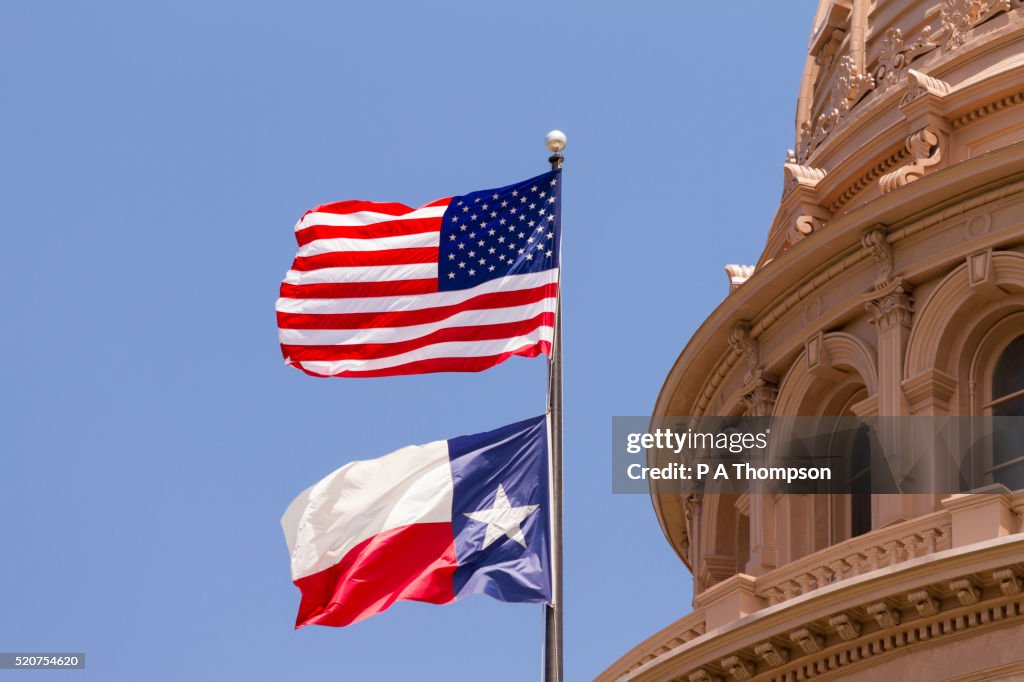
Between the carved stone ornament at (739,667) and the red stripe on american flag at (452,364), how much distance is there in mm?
8134

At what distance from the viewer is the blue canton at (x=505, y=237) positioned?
24.7 meters

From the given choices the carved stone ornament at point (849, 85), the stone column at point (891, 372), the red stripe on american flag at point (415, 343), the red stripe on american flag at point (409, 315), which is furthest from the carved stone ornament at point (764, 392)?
the red stripe on american flag at point (415, 343)

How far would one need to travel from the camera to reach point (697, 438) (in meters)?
42.3

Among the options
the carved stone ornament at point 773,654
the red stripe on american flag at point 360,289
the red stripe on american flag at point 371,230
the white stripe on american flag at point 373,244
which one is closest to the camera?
the red stripe on american flag at point 360,289

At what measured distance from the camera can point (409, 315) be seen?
25219 mm

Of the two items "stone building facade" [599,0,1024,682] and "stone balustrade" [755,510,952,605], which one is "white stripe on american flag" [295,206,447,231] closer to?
"stone building facade" [599,0,1024,682]

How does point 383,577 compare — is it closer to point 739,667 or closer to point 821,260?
point 739,667

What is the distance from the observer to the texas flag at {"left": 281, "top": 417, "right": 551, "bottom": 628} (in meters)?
23.4

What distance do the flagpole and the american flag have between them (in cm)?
44

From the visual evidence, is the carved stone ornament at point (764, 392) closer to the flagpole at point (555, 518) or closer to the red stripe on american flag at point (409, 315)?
the red stripe on american flag at point (409, 315)

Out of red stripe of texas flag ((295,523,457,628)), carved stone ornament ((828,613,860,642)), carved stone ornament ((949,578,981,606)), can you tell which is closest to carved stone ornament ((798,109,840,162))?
carved stone ornament ((828,613,860,642))

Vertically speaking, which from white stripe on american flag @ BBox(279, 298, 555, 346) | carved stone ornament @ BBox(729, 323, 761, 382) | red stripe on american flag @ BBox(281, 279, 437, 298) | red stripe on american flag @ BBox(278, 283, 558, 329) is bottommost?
white stripe on american flag @ BBox(279, 298, 555, 346)

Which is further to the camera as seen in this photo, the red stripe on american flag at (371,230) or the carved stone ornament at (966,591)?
the carved stone ornament at (966,591)

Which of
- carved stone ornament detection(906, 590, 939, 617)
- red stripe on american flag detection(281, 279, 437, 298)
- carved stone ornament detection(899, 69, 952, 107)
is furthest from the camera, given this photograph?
carved stone ornament detection(899, 69, 952, 107)
